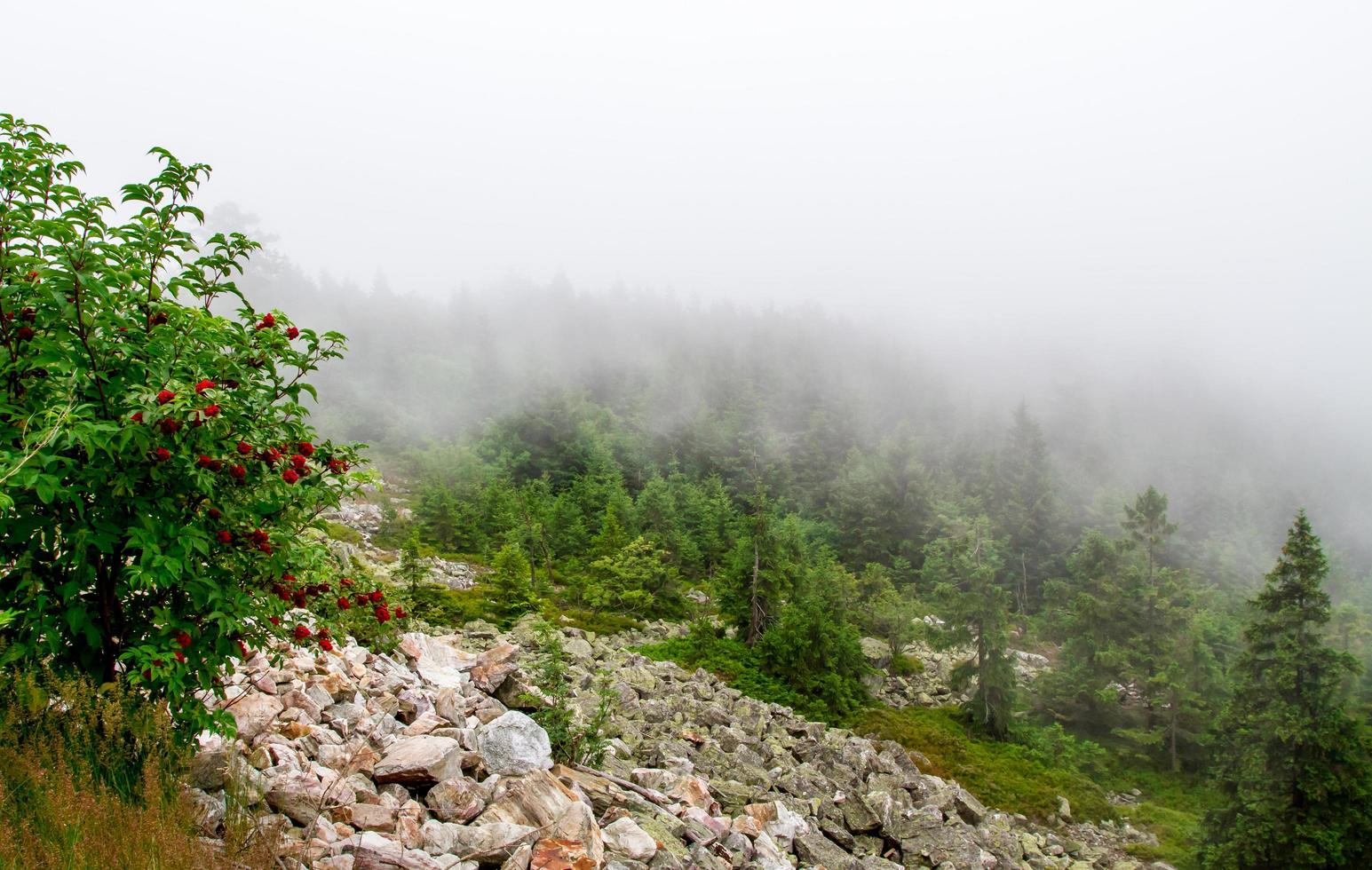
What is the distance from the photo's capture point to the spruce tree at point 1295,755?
15.1m

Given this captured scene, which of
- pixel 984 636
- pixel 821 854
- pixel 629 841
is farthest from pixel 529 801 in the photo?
pixel 984 636

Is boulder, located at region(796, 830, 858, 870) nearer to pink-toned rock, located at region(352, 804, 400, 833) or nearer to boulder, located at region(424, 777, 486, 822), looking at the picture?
boulder, located at region(424, 777, 486, 822)

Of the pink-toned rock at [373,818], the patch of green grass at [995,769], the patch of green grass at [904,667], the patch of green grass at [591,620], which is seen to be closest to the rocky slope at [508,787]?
the pink-toned rock at [373,818]

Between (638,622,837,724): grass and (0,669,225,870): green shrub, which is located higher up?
(0,669,225,870): green shrub

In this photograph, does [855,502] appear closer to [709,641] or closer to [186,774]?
[709,641]

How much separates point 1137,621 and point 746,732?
28011 millimetres

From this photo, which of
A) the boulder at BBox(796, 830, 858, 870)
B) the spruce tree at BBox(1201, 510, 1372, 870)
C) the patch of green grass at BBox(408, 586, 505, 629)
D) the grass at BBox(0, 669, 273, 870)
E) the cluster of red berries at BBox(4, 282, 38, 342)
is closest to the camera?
the grass at BBox(0, 669, 273, 870)

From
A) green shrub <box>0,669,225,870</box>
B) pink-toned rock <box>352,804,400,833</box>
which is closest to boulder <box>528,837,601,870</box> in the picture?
pink-toned rock <box>352,804,400,833</box>

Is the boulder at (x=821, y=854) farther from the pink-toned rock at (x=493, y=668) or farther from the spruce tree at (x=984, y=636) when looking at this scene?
the spruce tree at (x=984, y=636)

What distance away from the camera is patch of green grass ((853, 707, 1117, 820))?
18984 mm

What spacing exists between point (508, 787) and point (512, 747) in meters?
0.58

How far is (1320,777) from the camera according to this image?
15.4 metres

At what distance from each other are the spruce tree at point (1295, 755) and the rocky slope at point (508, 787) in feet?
21.5

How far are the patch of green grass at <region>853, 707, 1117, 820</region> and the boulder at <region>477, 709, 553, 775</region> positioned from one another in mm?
16327
